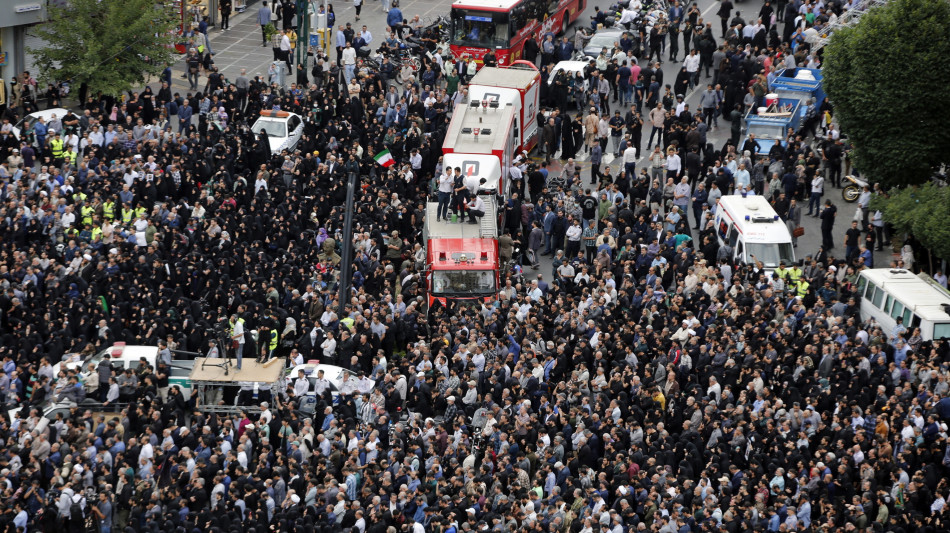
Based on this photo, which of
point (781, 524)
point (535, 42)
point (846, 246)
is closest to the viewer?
point (781, 524)

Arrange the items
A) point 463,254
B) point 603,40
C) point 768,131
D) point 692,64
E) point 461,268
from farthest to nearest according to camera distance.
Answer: point 603,40 < point 692,64 < point 768,131 < point 463,254 < point 461,268

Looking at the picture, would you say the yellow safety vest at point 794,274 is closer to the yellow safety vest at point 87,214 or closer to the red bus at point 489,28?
the red bus at point 489,28

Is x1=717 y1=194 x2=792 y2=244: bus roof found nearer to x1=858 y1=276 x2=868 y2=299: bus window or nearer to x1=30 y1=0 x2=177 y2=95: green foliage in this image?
x1=858 y1=276 x2=868 y2=299: bus window

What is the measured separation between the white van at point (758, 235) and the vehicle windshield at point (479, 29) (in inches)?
499

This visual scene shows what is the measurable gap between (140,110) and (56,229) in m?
7.75

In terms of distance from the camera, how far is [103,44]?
43938mm

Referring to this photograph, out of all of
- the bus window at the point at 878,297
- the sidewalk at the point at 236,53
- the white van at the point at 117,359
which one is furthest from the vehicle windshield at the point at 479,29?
the white van at the point at 117,359

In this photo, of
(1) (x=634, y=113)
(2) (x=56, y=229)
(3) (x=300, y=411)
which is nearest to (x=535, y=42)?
(1) (x=634, y=113)

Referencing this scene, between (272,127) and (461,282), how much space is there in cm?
1027

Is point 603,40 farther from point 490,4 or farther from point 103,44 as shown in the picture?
point 103,44

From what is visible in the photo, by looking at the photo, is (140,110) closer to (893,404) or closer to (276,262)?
(276,262)

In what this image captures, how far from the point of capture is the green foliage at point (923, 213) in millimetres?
34125

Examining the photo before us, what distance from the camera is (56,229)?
35.4 metres

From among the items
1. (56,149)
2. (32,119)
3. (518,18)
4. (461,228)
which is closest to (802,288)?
(461,228)
